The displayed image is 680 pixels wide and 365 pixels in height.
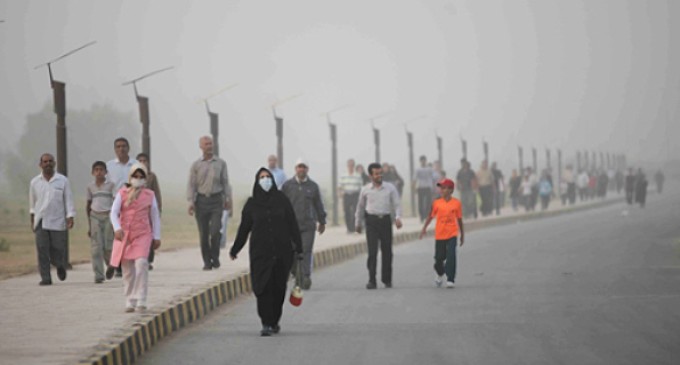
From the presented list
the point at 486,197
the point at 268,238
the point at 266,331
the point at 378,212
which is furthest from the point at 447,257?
the point at 486,197

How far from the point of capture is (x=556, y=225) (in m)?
43.3

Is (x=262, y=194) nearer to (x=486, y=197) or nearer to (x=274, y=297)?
(x=274, y=297)

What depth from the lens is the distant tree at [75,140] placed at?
103062mm

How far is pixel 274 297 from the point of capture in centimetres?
1334

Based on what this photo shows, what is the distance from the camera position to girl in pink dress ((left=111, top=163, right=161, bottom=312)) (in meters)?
14.0

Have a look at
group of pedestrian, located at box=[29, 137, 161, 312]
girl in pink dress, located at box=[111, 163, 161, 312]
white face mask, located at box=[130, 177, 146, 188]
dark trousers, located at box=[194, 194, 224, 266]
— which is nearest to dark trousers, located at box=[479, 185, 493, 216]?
dark trousers, located at box=[194, 194, 224, 266]

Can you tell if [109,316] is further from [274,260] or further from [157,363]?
[157,363]

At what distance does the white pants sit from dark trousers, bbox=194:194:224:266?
6.34 meters

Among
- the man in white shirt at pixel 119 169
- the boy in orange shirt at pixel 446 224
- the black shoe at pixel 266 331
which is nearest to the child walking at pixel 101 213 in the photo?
the man in white shirt at pixel 119 169

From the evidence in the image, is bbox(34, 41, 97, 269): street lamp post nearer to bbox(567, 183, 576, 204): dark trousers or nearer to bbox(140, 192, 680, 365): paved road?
bbox(140, 192, 680, 365): paved road

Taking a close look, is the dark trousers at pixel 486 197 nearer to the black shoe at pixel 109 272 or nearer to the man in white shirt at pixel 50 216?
the black shoe at pixel 109 272

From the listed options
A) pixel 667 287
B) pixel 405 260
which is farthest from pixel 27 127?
pixel 667 287

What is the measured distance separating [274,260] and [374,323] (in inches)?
48.0

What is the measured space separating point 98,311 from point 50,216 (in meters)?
4.14
